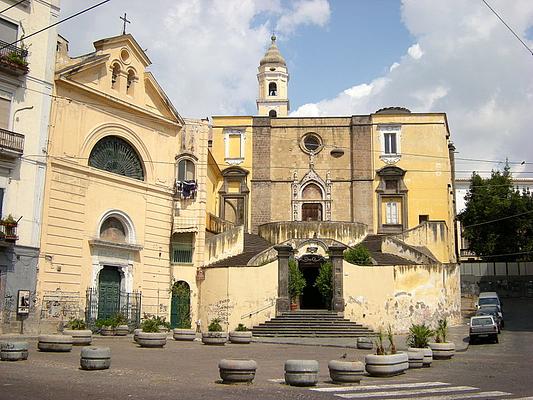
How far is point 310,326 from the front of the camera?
2917 centimetres

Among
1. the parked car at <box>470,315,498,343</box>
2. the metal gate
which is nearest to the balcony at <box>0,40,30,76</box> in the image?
the metal gate

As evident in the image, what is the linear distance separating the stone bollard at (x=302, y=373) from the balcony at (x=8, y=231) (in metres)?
14.7

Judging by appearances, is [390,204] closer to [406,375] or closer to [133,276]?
[133,276]

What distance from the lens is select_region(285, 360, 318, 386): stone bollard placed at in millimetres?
11688

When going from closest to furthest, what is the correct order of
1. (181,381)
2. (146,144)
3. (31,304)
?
(181,381) < (31,304) < (146,144)

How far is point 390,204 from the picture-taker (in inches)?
1742

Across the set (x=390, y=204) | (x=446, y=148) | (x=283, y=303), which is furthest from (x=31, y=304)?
(x=446, y=148)

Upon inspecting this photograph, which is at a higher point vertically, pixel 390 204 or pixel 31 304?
pixel 390 204

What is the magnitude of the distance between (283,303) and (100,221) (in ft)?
30.8

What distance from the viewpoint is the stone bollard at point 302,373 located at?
11.7 meters

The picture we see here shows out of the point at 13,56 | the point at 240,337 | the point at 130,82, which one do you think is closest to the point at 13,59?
the point at 13,56

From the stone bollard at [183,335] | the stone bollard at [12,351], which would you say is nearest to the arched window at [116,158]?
the stone bollard at [183,335]

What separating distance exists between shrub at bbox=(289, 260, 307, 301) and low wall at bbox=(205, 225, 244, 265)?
3956mm

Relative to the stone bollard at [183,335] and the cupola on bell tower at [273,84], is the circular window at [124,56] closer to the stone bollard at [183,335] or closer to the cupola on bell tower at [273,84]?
the stone bollard at [183,335]
